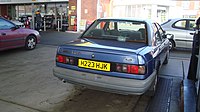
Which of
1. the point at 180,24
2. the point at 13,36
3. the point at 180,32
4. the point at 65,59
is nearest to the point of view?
the point at 65,59

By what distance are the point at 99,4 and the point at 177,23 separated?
9.84 metres

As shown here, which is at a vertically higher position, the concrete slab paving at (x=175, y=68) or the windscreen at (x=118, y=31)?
the windscreen at (x=118, y=31)

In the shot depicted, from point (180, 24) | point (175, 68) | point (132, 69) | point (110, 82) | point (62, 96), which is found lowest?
point (62, 96)

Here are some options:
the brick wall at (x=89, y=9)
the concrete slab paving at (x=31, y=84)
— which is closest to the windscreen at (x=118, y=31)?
the concrete slab paving at (x=31, y=84)

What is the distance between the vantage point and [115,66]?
3.30 m

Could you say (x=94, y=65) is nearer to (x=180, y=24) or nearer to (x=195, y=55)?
(x=195, y=55)

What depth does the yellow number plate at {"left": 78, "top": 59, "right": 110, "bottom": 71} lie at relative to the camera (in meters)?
3.35

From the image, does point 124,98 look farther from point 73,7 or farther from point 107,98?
point 73,7

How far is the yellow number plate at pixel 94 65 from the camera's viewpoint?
335 centimetres

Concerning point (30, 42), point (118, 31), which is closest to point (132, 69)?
point (118, 31)

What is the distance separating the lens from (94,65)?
342 cm

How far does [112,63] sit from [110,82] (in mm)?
280

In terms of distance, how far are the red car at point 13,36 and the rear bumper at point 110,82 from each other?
4.47 metres

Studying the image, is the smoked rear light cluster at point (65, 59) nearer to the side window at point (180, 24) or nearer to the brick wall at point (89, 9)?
the side window at point (180, 24)
